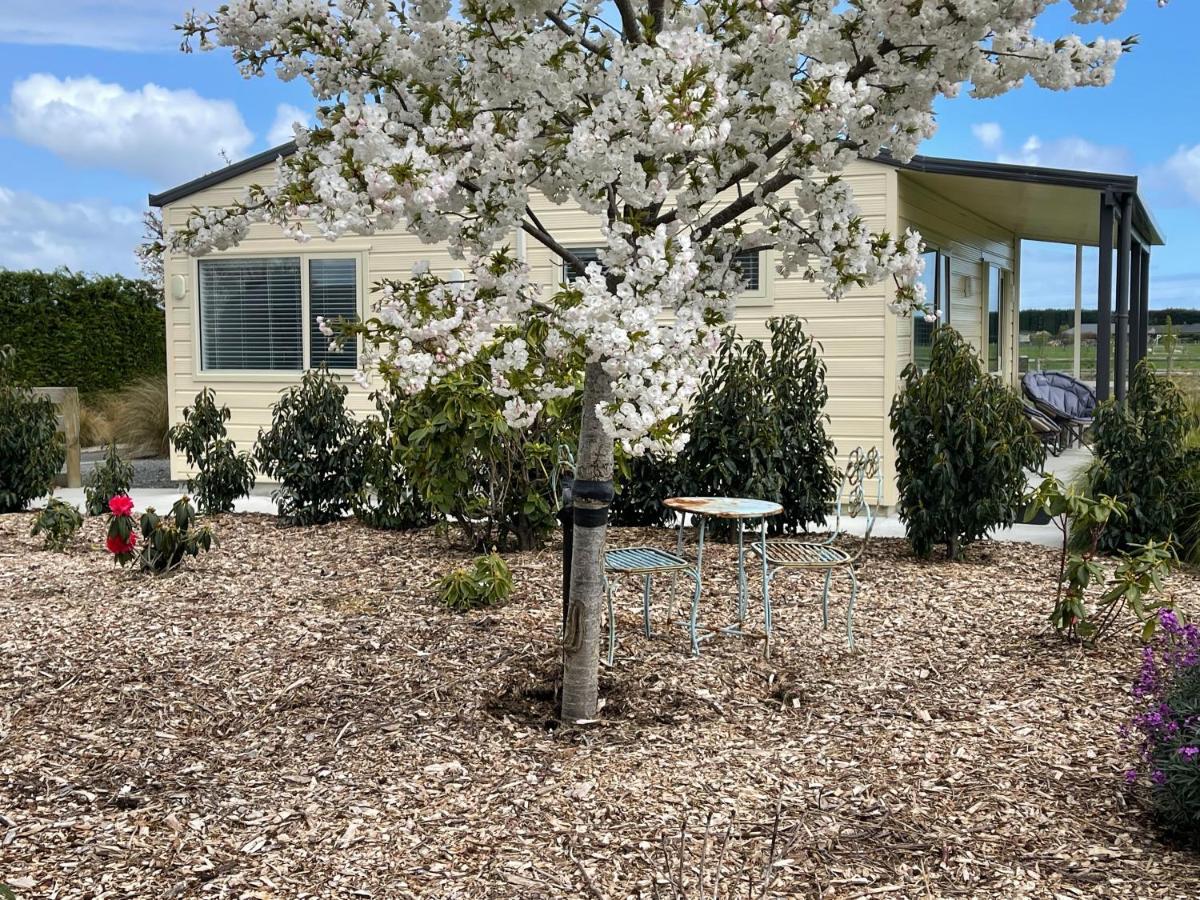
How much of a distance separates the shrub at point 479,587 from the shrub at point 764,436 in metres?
1.98

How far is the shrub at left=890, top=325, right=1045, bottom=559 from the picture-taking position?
6289mm

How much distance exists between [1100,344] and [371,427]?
195 inches

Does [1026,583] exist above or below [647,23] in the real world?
below

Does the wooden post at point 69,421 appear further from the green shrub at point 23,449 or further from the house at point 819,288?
the green shrub at point 23,449

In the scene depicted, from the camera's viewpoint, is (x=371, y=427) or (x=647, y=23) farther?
(x=371, y=427)

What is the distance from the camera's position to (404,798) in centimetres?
326

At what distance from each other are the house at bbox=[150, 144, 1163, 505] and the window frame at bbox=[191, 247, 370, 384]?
1 cm

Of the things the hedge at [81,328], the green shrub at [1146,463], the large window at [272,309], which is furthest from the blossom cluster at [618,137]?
the hedge at [81,328]

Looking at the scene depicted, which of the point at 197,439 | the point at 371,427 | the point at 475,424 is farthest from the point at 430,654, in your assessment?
the point at 197,439

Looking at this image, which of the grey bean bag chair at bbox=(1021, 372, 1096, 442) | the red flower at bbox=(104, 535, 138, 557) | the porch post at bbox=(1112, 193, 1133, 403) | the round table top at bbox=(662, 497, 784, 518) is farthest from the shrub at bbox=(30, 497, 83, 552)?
the grey bean bag chair at bbox=(1021, 372, 1096, 442)

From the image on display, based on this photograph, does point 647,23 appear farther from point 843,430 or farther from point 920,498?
point 843,430

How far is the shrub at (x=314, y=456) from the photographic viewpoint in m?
7.59

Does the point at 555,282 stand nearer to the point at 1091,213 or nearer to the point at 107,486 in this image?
the point at 107,486

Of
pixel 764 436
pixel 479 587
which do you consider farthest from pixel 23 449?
→ pixel 764 436
